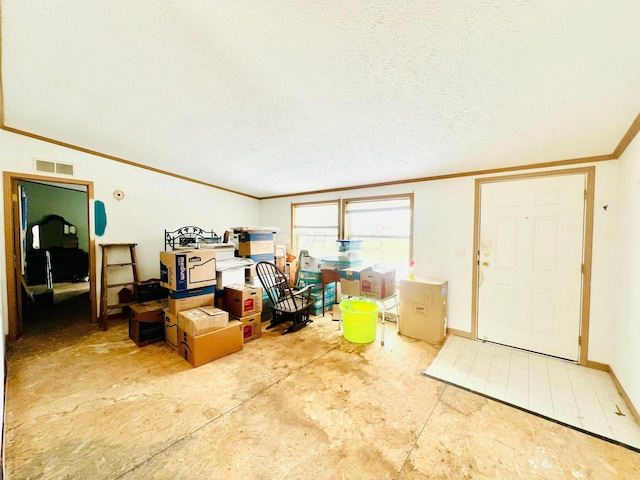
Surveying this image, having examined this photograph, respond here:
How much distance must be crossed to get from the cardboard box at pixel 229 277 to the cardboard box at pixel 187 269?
0.82 ft

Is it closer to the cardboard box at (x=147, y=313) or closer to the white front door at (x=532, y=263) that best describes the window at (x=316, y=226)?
the white front door at (x=532, y=263)

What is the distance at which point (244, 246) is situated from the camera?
3869mm

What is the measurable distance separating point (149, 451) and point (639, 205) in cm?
380

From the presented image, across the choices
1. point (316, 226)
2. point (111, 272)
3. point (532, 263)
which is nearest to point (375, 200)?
point (316, 226)

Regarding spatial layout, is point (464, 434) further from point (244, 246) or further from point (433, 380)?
point (244, 246)

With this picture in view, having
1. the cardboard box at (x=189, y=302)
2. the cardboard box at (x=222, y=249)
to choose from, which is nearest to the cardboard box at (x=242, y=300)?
the cardboard box at (x=189, y=302)

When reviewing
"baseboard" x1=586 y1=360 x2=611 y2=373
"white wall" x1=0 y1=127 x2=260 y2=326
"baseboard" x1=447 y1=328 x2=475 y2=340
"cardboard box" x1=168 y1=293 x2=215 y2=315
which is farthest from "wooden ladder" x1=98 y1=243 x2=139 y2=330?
"baseboard" x1=586 y1=360 x2=611 y2=373

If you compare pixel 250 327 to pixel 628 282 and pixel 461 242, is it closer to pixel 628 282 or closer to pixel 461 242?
pixel 461 242

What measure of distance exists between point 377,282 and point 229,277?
2002 mm

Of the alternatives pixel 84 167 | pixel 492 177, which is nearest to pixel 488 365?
pixel 492 177

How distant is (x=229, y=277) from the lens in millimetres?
3297

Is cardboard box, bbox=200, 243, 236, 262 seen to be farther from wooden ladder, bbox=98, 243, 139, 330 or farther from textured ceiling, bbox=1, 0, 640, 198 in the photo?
textured ceiling, bbox=1, 0, 640, 198

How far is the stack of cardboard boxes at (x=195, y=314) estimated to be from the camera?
8.12ft

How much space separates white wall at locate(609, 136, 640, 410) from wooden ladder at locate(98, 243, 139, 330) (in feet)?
17.8
